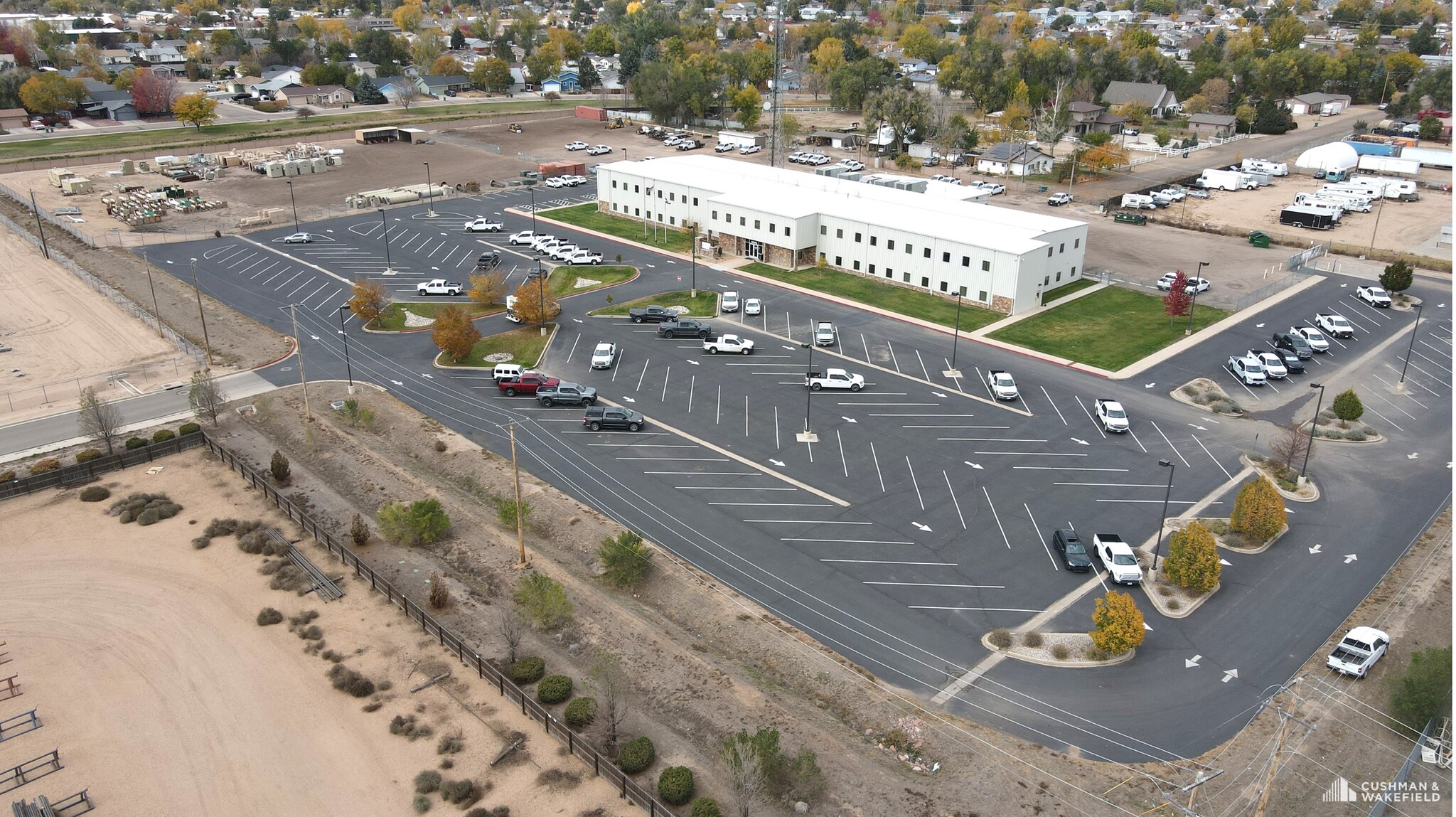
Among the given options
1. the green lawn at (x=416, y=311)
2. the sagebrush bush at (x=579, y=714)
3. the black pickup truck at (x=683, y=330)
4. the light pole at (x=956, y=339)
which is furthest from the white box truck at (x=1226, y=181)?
the sagebrush bush at (x=579, y=714)

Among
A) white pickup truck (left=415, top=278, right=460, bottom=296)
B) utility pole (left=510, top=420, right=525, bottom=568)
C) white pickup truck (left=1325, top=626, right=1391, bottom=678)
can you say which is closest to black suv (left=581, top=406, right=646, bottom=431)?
utility pole (left=510, top=420, right=525, bottom=568)

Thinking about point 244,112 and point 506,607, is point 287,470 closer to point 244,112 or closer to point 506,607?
point 506,607

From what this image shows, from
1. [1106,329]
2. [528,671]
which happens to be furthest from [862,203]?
[528,671]

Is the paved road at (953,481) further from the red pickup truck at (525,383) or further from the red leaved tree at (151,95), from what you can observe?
the red leaved tree at (151,95)

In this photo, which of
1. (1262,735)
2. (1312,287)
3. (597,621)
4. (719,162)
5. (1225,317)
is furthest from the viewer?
(719,162)

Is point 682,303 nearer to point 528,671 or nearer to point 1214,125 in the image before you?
point 528,671

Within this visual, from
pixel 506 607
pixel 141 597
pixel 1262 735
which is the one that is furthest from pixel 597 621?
pixel 1262 735
